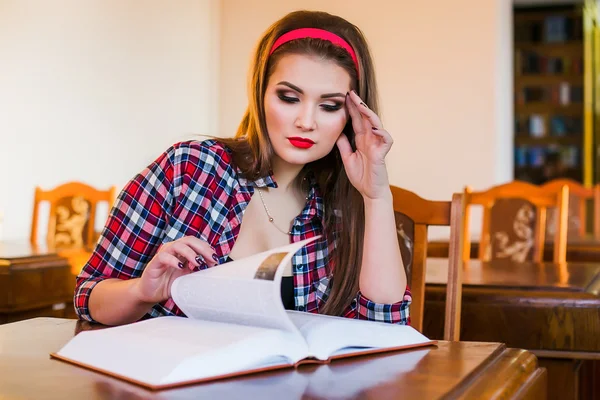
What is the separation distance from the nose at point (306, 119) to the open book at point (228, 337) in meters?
0.39

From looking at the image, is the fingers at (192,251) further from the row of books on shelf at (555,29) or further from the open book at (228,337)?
the row of books on shelf at (555,29)

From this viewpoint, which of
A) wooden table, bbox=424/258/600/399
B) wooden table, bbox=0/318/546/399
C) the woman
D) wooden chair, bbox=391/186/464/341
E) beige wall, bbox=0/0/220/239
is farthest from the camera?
beige wall, bbox=0/0/220/239

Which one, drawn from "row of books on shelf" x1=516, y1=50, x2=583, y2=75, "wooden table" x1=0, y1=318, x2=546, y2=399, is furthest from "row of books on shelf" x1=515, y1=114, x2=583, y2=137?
"wooden table" x1=0, y1=318, x2=546, y2=399

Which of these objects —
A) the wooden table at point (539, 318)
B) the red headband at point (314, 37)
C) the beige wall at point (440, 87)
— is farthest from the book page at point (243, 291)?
the beige wall at point (440, 87)

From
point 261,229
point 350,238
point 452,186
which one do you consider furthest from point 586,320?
point 452,186

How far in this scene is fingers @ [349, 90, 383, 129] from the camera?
1.32 meters

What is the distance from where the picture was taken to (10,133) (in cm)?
409

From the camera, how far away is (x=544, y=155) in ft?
29.9

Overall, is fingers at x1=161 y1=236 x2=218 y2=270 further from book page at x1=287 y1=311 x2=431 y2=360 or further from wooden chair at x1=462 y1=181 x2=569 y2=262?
wooden chair at x1=462 y1=181 x2=569 y2=262

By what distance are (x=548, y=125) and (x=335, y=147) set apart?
8039 mm

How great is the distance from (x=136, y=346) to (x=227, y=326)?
12cm

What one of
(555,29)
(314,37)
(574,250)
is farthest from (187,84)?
(555,29)

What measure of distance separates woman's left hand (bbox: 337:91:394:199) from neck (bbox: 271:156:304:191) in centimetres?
13

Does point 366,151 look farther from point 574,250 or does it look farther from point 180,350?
point 574,250
